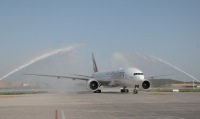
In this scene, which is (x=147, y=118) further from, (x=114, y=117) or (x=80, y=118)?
(x=80, y=118)

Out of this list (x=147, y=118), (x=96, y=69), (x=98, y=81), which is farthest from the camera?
(x=96, y=69)

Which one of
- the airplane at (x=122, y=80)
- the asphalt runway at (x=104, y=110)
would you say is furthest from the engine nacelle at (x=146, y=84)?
the asphalt runway at (x=104, y=110)

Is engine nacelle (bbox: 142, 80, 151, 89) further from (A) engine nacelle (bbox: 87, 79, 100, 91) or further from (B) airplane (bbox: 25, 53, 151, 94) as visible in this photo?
(A) engine nacelle (bbox: 87, 79, 100, 91)

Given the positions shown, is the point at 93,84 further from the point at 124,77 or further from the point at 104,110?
the point at 104,110

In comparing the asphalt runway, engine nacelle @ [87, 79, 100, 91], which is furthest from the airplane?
the asphalt runway

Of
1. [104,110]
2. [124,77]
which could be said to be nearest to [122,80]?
[124,77]

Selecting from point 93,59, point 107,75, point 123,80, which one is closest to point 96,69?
point 93,59

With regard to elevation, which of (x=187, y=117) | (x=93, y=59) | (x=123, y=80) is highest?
(x=93, y=59)

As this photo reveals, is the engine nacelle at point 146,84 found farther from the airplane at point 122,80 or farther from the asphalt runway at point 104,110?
the asphalt runway at point 104,110

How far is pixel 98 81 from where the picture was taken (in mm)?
65625

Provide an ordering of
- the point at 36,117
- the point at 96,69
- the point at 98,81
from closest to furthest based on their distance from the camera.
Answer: the point at 36,117 < the point at 98,81 < the point at 96,69

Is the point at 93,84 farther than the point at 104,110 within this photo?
Yes

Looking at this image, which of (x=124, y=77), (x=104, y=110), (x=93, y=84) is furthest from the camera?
(x=93, y=84)

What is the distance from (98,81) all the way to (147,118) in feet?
159
